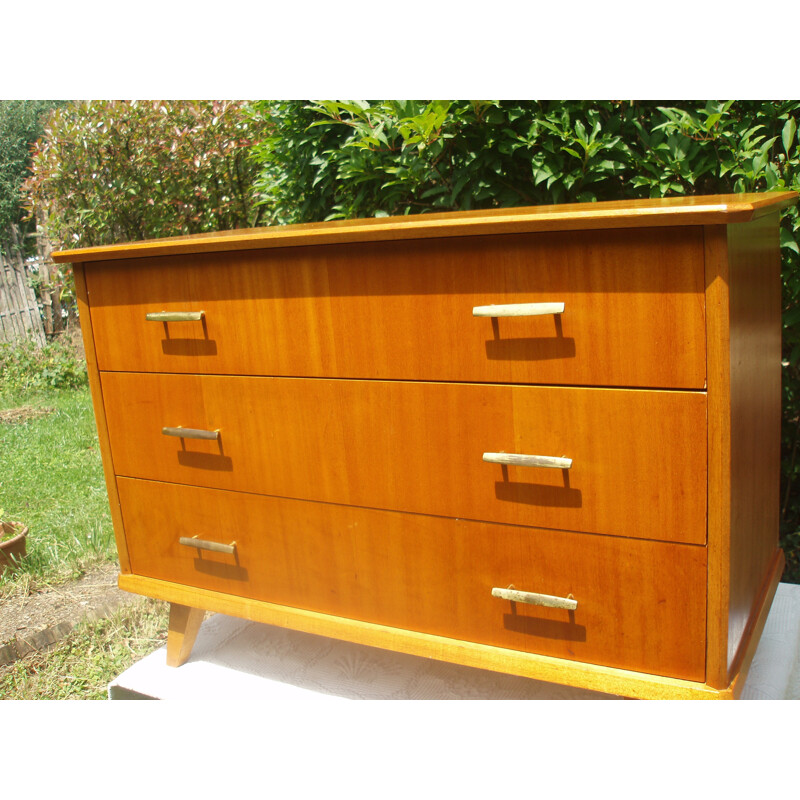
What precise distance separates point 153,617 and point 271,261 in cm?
148

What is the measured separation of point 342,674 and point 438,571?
544 millimetres

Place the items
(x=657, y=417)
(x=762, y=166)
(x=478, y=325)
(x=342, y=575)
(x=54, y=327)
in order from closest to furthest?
1. (x=657, y=417)
2. (x=478, y=325)
3. (x=342, y=575)
4. (x=762, y=166)
5. (x=54, y=327)

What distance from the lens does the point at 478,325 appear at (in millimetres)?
1295

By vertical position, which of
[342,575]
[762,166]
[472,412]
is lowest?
[342,575]

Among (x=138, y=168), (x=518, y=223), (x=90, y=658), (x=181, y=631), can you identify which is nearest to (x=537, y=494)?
(x=518, y=223)

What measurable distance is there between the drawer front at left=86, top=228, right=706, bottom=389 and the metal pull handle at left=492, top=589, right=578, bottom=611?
1.25 feet

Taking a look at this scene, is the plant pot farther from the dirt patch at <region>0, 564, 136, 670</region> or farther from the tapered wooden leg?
the tapered wooden leg

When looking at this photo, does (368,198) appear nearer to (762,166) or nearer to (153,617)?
(762,166)

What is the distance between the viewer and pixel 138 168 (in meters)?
4.17

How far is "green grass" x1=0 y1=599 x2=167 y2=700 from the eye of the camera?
2083 millimetres

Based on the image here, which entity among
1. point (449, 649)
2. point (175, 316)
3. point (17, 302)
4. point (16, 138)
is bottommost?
A: point (449, 649)

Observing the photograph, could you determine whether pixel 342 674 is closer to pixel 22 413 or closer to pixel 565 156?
pixel 565 156

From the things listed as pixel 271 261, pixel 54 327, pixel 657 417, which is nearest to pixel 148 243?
pixel 271 261

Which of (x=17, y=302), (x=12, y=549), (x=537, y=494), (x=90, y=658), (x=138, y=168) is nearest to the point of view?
(x=537, y=494)
